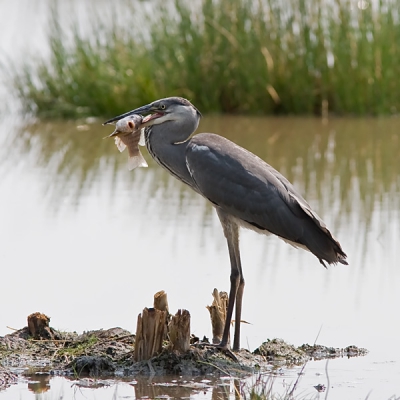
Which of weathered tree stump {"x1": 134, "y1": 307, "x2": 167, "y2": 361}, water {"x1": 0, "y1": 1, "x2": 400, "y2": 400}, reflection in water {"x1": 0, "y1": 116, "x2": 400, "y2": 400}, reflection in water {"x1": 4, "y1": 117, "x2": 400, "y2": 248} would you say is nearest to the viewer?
weathered tree stump {"x1": 134, "y1": 307, "x2": 167, "y2": 361}

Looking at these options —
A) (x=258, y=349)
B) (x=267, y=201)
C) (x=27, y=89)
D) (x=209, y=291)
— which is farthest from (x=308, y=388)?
(x=27, y=89)

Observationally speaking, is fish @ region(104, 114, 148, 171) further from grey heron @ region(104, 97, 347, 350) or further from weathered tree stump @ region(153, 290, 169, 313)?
weathered tree stump @ region(153, 290, 169, 313)

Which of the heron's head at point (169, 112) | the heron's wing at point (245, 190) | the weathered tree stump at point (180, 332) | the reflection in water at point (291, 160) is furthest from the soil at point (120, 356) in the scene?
the reflection in water at point (291, 160)

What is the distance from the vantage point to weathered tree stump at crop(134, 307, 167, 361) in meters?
5.73

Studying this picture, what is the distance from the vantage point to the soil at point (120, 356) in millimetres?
5746

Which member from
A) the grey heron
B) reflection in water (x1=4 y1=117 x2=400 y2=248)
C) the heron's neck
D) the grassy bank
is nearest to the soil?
the grey heron

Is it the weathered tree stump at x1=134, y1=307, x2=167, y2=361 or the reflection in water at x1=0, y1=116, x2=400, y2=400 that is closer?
the weathered tree stump at x1=134, y1=307, x2=167, y2=361

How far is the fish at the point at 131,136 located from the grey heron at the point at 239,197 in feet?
0.64

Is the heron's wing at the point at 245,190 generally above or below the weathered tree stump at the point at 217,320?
above

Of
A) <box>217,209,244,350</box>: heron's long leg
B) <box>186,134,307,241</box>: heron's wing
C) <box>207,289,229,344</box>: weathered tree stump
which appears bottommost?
<box>207,289,229,344</box>: weathered tree stump

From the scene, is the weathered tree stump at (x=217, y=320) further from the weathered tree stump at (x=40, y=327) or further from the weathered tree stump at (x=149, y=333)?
the weathered tree stump at (x=40, y=327)

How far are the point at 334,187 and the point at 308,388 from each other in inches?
225

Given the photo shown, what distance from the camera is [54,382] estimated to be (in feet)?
18.3

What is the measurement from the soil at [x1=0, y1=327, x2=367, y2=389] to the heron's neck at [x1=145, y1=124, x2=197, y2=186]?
1.20 meters
